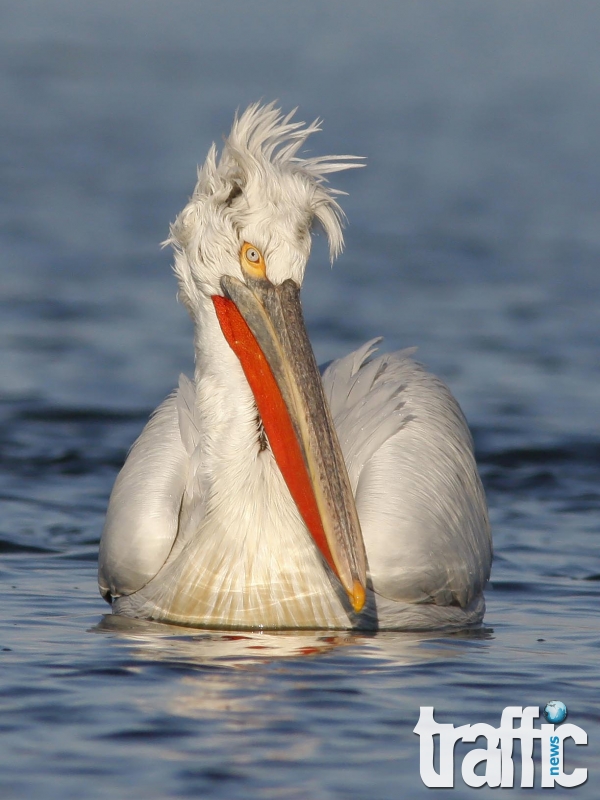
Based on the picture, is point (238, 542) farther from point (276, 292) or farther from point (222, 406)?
point (276, 292)

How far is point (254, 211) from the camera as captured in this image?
476cm

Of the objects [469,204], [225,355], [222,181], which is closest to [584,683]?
[225,355]

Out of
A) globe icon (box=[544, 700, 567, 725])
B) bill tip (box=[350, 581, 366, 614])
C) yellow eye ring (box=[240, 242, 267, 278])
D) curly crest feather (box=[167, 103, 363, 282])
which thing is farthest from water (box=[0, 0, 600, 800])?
curly crest feather (box=[167, 103, 363, 282])

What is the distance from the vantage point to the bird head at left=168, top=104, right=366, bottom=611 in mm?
4617

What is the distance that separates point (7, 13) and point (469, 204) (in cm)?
1039

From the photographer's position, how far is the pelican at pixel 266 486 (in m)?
4.72

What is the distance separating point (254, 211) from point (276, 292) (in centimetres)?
27

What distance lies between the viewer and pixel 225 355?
493cm

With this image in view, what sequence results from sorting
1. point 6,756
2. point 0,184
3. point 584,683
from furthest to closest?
point 0,184 → point 584,683 → point 6,756

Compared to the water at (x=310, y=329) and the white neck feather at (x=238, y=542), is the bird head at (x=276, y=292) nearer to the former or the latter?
the white neck feather at (x=238, y=542)

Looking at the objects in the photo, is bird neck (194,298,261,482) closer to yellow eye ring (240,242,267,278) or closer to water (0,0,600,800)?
yellow eye ring (240,242,267,278)

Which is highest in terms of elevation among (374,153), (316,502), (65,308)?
(374,153)

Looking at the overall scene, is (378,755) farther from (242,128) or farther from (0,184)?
(0,184)

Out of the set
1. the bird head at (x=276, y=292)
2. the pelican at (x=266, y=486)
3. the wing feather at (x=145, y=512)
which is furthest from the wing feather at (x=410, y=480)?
the wing feather at (x=145, y=512)
